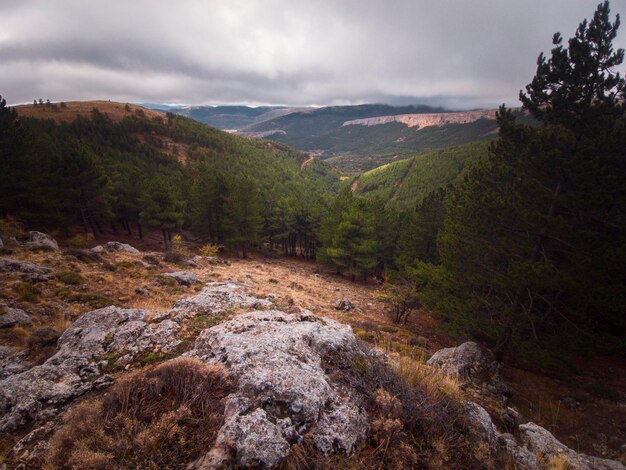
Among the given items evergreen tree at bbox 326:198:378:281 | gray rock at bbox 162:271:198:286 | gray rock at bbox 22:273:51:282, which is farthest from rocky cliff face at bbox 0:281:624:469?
evergreen tree at bbox 326:198:378:281

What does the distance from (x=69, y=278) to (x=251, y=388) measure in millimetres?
13314

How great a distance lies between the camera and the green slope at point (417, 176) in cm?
13725

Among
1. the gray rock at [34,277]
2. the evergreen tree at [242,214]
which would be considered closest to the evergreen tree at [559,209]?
the gray rock at [34,277]

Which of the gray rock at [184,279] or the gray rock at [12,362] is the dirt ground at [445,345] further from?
the gray rock at [184,279]

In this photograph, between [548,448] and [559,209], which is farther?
[559,209]

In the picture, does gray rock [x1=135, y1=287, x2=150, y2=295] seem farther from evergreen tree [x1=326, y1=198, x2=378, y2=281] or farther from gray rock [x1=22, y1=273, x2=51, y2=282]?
evergreen tree [x1=326, y1=198, x2=378, y2=281]

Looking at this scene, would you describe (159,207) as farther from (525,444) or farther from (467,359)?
(525,444)

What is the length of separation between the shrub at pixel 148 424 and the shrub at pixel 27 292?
30.6ft

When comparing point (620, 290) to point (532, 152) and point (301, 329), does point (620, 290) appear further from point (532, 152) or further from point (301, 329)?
point (301, 329)

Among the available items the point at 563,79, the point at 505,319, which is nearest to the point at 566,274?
the point at 505,319

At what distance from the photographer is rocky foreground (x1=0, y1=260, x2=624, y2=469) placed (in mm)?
3650

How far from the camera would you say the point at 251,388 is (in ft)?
13.8

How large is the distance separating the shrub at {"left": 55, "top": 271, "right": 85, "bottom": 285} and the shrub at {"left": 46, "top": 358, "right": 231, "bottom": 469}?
11.6 m

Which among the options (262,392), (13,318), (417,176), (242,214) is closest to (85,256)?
(13,318)
